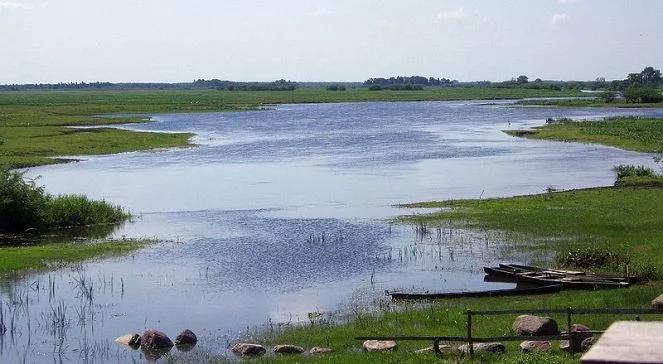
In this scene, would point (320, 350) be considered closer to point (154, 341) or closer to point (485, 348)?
point (485, 348)

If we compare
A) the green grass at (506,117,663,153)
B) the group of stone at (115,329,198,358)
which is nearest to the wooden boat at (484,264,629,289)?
the group of stone at (115,329,198,358)

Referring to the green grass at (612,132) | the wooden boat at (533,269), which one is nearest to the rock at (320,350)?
the wooden boat at (533,269)

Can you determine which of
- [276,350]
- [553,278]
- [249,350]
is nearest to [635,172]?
[553,278]

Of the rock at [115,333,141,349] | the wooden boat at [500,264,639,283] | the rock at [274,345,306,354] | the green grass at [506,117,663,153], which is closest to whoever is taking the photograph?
the rock at [274,345,306,354]

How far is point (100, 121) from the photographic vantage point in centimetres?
12356

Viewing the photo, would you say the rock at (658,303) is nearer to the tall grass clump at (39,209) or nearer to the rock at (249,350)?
the rock at (249,350)

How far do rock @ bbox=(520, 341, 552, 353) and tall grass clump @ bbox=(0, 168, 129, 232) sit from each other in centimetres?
3029

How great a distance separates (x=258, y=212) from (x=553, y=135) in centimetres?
5382

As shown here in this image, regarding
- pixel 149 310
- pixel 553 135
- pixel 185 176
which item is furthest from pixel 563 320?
pixel 553 135

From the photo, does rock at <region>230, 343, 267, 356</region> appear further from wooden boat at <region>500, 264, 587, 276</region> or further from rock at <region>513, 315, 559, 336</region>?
wooden boat at <region>500, 264, 587, 276</region>

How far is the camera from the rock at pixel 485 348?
20281 millimetres

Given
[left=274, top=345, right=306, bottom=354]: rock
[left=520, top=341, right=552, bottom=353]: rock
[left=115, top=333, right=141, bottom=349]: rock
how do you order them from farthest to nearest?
[left=115, top=333, right=141, bottom=349]: rock, [left=274, top=345, right=306, bottom=354]: rock, [left=520, top=341, right=552, bottom=353]: rock

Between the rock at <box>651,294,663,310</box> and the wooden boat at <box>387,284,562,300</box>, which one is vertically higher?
the rock at <box>651,294,663,310</box>

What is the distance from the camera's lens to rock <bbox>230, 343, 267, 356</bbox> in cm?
2288
